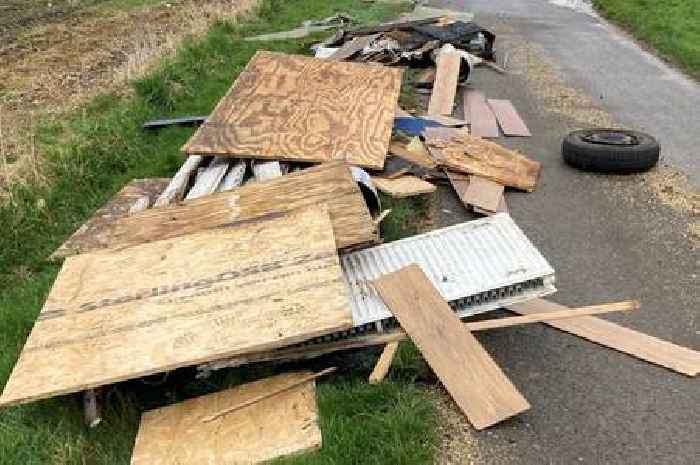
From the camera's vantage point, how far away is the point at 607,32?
1544cm

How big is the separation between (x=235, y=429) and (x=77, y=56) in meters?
12.2

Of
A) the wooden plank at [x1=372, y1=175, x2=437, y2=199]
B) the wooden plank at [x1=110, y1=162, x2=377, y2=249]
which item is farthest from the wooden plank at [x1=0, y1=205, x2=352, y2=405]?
the wooden plank at [x1=372, y1=175, x2=437, y2=199]

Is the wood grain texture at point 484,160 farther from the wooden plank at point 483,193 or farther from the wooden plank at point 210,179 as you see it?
the wooden plank at point 210,179

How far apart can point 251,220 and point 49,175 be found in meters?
3.24

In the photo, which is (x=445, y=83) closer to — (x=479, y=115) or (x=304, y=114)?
(x=479, y=115)

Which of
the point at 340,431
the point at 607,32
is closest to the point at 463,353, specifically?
the point at 340,431

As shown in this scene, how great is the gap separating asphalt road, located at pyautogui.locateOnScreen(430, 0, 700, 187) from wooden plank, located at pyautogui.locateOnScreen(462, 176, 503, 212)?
204 cm

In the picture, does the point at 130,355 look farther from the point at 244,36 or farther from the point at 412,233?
the point at 244,36

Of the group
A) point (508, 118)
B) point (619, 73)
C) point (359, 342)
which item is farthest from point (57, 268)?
point (619, 73)

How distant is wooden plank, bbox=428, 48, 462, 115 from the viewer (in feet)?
31.5

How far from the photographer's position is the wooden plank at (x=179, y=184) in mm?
6406

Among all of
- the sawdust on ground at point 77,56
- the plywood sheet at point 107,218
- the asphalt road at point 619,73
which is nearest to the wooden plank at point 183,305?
the plywood sheet at point 107,218

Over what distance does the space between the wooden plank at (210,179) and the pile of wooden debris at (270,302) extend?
0.02 m

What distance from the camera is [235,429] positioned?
418 centimetres
